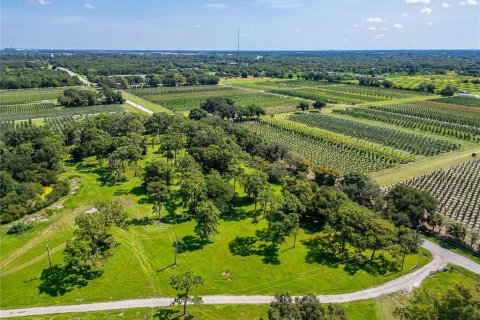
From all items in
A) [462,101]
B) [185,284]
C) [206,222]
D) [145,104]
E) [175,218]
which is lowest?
[175,218]

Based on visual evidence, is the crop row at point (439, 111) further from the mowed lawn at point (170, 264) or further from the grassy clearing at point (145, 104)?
the mowed lawn at point (170, 264)

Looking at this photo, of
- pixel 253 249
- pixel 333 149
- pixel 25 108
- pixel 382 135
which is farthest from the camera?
pixel 25 108

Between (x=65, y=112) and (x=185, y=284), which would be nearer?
(x=185, y=284)

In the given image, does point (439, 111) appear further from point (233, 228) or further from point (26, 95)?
point (26, 95)

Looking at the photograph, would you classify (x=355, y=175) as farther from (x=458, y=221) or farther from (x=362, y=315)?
(x=362, y=315)

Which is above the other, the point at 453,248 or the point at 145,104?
the point at 145,104

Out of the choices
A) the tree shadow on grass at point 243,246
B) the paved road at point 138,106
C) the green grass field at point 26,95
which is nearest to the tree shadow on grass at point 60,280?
the tree shadow on grass at point 243,246

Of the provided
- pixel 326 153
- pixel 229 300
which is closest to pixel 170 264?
pixel 229 300

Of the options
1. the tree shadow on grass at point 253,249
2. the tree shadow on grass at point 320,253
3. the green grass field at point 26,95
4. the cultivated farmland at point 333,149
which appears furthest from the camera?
the green grass field at point 26,95
